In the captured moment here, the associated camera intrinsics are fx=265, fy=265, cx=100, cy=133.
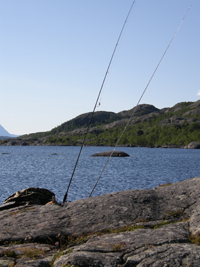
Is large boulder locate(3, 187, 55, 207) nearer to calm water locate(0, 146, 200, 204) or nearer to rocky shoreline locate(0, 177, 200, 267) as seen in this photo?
rocky shoreline locate(0, 177, 200, 267)

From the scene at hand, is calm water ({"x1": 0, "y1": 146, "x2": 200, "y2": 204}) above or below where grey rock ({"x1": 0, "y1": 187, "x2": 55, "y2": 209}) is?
below

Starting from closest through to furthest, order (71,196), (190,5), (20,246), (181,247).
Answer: (181,247), (20,246), (190,5), (71,196)

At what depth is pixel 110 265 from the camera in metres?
7.61

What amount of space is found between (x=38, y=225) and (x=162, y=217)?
5.21m

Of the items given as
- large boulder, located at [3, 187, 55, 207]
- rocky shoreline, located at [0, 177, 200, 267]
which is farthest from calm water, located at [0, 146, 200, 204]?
rocky shoreline, located at [0, 177, 200, 267]

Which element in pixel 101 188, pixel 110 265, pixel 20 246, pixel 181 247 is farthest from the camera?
pixel 101 188

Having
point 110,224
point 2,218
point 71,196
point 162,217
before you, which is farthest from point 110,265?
point 71,196

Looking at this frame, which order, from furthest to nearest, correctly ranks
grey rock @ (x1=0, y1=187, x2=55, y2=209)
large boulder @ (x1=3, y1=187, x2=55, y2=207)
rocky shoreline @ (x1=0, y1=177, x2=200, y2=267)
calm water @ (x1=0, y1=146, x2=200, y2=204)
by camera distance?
calm water @ (x1=0, y1=146, x2=200, y2=204), grey rock @ (x1=0, y1=187, x2=55, y2=209), large boulder @ (x1=3, y1=187, x2=55, y2=207), rocky shoreline @ (x1=0, y1=177, x2=200, y2=267)

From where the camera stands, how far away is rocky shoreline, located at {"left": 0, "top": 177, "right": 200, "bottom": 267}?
7.90 meters

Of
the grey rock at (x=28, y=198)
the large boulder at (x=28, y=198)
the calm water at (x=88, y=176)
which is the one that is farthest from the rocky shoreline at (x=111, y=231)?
the calm water at (x=88, y=176)

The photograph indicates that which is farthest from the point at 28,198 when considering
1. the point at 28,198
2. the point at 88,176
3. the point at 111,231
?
the point at 88,176

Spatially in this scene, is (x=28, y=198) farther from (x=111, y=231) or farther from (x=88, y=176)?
(x=88, y=176)

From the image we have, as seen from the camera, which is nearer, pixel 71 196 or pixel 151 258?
pixel 151 258

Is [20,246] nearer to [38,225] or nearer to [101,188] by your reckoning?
[38,225]
